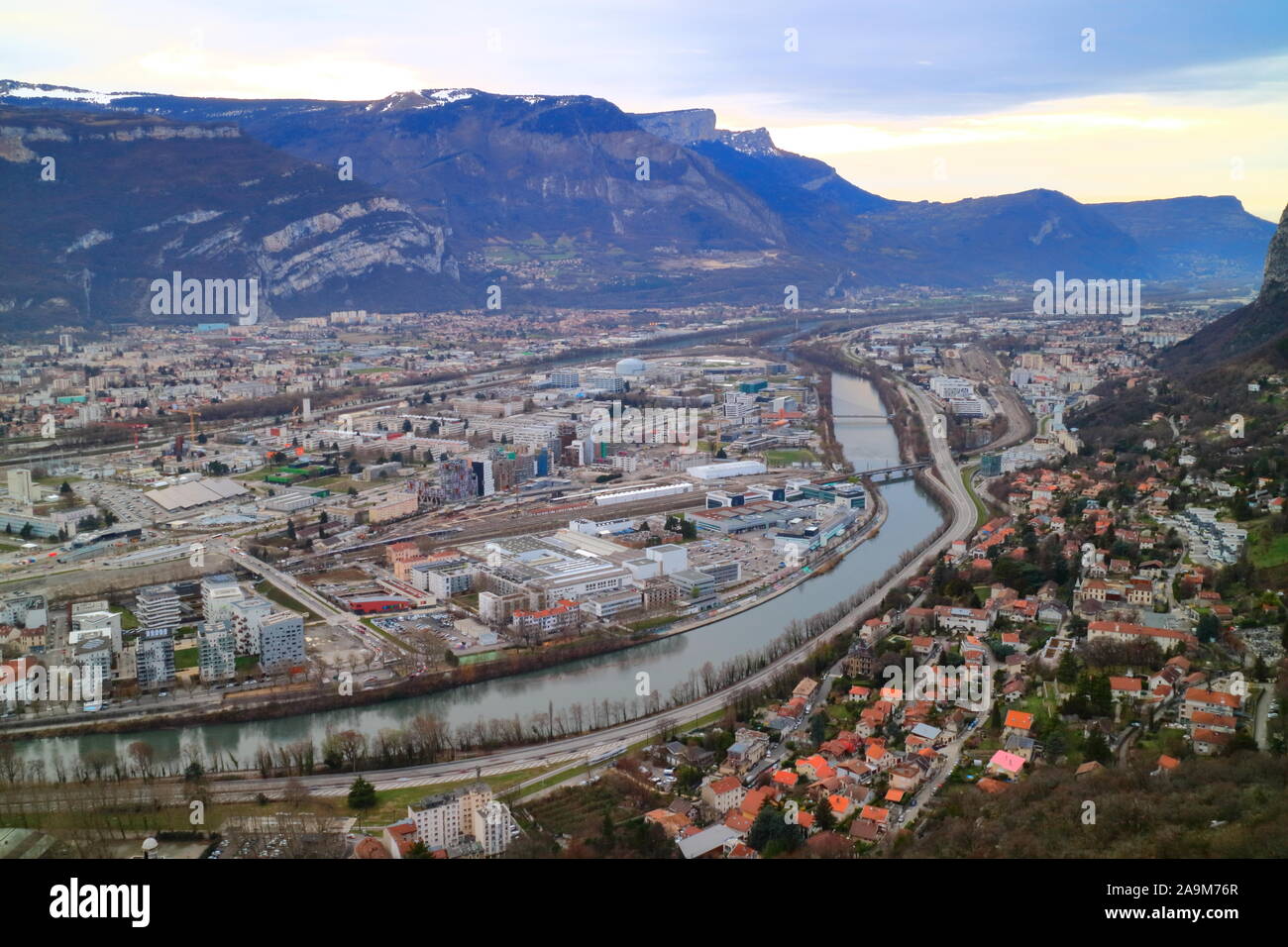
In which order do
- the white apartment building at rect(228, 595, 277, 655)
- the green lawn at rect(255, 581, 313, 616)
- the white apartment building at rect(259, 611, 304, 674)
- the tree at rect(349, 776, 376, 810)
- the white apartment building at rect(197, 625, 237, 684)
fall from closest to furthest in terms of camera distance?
the tree at rect(349, 776, 376, 810), the white apartment building at rect(197, 625, 237, 684), the white apartment building at rect(259, 611, 304, 674), the white apartment building at rect(228, 595, 277, 655), the green lawn at rect(255, 581, 313, 616)

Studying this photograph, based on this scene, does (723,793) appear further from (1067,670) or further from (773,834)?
(1067,670)

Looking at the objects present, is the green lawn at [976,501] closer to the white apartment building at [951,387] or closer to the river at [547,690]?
the river at [547,690]

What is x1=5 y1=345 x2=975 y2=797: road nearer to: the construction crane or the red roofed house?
the red roofed house

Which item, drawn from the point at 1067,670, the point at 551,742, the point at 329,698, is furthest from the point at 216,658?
the point at 1067,670

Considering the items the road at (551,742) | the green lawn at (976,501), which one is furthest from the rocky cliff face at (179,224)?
the green lawn at (976,501)

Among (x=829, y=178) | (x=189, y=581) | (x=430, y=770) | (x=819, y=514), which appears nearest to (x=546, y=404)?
(x=819, y=514)

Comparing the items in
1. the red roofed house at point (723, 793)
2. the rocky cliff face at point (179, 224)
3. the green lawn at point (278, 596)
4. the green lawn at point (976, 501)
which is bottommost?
the red roofed house at point (723, 793)

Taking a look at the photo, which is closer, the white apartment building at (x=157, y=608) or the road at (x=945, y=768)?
the road at (x=945, y=768)

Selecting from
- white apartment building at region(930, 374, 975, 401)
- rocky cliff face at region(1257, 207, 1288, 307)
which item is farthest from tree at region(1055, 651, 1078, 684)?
white apartment building at region(930, 374, 975, 401)
